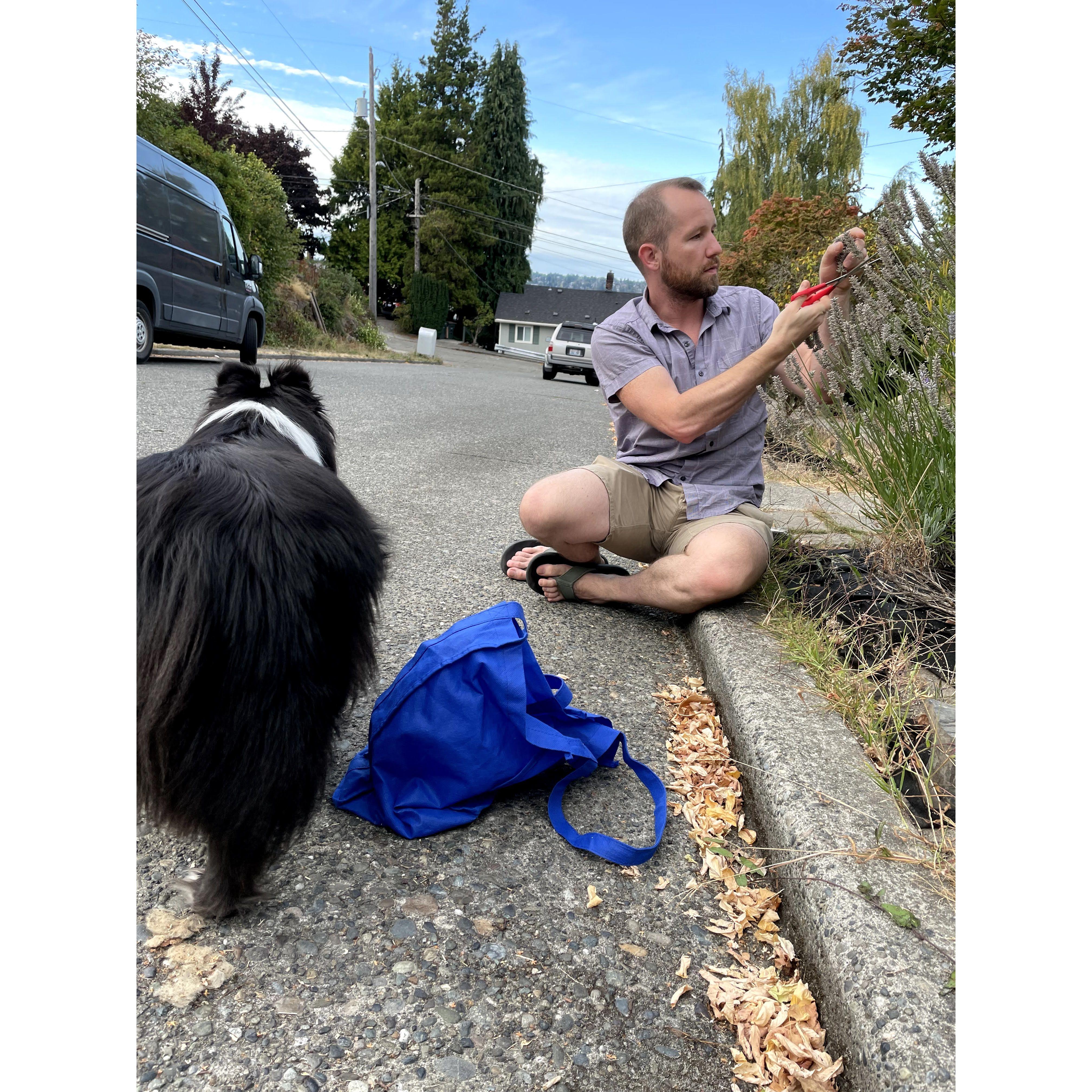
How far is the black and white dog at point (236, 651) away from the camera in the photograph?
120cm

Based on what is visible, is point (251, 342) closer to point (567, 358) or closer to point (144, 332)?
point (144, 332)

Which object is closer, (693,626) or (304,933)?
(304,933)

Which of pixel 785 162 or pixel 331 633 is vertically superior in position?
pixel 785 162

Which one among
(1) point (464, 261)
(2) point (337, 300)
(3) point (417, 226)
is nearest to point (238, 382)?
(2) point (337, 300)

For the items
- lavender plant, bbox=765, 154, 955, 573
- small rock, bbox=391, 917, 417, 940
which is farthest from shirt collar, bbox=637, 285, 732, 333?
small rock, bbox=391, 917, 417, 940

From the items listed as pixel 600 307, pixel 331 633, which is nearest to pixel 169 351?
pixel 331 633

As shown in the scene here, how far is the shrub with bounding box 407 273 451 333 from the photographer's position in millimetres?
42844

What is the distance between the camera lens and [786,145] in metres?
21.0

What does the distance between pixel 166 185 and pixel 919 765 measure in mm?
10661

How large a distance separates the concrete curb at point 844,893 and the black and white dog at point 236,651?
87cm

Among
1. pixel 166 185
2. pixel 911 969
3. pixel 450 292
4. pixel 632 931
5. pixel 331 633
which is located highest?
pixel 450 292

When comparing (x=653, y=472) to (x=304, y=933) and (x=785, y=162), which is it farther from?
(x=785, y=162)

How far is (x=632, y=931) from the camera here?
4.73 feet

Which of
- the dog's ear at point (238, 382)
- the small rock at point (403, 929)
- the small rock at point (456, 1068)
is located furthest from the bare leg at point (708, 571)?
the small rock at point (456, 1068)
